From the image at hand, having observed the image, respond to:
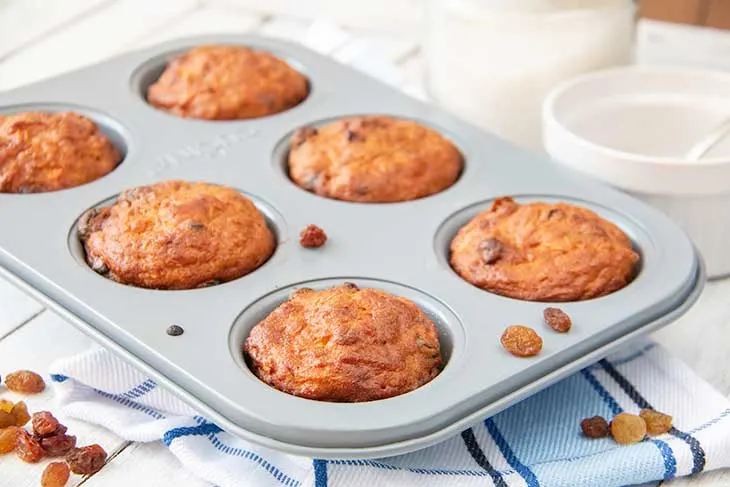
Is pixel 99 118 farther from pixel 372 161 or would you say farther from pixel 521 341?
pixel 521 341

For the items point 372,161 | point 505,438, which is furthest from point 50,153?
point 505,438

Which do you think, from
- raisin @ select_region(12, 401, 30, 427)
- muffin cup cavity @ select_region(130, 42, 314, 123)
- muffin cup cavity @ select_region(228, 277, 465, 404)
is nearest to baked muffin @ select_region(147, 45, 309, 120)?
muffin cup cavity @ select_region(130, 42, 314, 123)

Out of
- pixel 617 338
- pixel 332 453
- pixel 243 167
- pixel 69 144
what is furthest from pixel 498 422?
pixel 69 144

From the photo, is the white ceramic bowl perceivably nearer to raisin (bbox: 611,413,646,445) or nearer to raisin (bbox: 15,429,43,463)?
raisin (bbox: 611,413,646,445)

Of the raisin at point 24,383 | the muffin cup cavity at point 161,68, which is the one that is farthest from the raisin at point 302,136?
the raisin at point 24,383

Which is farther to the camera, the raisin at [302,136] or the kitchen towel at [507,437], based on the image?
the raisin at [302,136]

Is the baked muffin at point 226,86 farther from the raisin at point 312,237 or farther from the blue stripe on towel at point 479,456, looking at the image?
the blue stripe on towel at point 479,456
